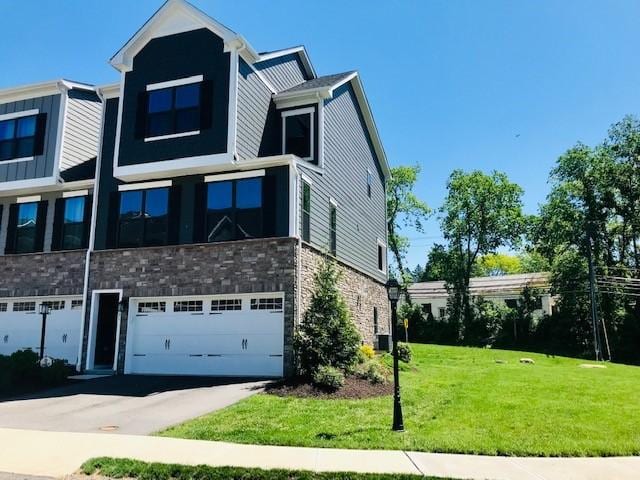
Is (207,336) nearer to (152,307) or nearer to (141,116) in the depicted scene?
(152,307)

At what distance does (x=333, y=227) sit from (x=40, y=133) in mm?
10956

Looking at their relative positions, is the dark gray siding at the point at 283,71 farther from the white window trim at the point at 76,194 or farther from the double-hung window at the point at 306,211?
the white window trim at the point at 76,194

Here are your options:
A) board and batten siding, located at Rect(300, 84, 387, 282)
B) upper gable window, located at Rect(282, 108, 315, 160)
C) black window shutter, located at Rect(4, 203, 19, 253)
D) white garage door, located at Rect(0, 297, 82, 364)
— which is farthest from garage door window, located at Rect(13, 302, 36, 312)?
upper gable window, located at Rect(282, 108, 315, 160)

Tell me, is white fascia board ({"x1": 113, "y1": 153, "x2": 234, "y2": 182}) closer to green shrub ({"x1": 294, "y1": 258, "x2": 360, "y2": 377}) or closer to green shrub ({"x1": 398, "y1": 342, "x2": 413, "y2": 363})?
green shrub ({"x1": 294, "y1": 258, "x2": 360, "y2": 377})

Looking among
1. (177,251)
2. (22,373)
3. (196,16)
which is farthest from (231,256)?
(196,16)

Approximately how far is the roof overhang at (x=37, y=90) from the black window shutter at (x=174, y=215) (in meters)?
6.27

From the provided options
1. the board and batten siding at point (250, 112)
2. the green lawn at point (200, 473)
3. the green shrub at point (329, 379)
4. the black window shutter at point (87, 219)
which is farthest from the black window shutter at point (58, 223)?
the green lawn at point (200, 473)

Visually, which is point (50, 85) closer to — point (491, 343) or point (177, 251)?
point (177, 251)

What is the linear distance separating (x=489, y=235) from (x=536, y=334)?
916cm

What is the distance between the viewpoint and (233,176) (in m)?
15.0

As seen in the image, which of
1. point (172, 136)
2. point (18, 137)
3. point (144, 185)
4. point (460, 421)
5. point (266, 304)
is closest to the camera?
point (460, 421)

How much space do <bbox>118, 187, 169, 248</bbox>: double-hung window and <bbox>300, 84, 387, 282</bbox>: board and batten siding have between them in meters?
4.62

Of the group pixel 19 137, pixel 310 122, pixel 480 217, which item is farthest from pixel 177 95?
pixel 480 217

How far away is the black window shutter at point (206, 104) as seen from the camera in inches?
589
